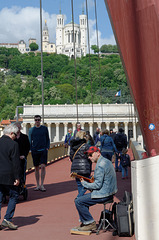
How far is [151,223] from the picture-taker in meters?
5.09

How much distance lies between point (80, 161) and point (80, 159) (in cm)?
6

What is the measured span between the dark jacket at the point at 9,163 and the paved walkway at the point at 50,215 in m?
0.77

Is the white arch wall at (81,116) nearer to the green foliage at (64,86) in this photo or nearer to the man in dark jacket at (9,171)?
the green foliage at (64,86)

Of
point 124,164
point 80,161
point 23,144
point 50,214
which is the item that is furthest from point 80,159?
point 124,164

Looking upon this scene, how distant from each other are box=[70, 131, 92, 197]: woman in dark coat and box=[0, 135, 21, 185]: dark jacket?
4.39ft

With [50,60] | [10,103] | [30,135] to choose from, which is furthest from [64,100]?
[30,135]

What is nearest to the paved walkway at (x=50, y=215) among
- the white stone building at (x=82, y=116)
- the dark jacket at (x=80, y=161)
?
the dark jacket at (x=80, y=161)

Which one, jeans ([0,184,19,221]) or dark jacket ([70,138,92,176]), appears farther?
dark jacket ([70,138,92,176])

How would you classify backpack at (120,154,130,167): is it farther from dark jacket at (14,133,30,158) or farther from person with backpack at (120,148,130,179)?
dark jacket at (14,133,30,158)

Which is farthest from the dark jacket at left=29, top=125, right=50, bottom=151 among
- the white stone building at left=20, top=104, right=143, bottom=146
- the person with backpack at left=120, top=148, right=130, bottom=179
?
the white stone building at left=20, top=104, right=143, bottom=146

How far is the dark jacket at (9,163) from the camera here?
6.24 meters

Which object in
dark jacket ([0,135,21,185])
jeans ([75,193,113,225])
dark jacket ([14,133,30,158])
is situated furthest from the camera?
dark jacket ([14,133,30,158])

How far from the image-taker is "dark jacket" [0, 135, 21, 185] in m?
6.24

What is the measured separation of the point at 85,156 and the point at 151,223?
2.53m
